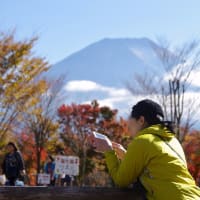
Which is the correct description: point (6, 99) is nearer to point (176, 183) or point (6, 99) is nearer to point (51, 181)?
point (51, 181)

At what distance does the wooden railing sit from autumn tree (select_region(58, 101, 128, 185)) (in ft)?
68.4

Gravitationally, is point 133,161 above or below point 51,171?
above

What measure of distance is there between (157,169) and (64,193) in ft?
1.80

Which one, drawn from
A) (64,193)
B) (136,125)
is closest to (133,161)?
(136,125)

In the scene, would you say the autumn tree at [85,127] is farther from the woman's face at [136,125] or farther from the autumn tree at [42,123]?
the woman's face at [136,125]

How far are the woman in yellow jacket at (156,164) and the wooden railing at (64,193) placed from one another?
15 cm

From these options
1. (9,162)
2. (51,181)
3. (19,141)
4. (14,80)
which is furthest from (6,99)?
(19,141)

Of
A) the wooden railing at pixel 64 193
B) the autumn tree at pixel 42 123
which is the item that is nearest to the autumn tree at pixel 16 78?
the autumn tree at pixel 42 123

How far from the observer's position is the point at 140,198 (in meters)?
2.84

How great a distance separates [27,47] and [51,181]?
566 centimetres

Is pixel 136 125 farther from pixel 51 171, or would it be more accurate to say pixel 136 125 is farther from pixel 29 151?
pixel 29 151

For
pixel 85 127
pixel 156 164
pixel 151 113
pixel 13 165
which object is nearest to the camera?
pixel 156 164

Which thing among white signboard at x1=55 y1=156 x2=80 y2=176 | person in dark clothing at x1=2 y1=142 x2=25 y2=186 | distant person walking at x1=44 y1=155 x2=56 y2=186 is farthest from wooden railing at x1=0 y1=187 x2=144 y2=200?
distant person walking at x1=44 y1=155 x2=56 y2=186

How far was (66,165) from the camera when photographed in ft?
46.4
